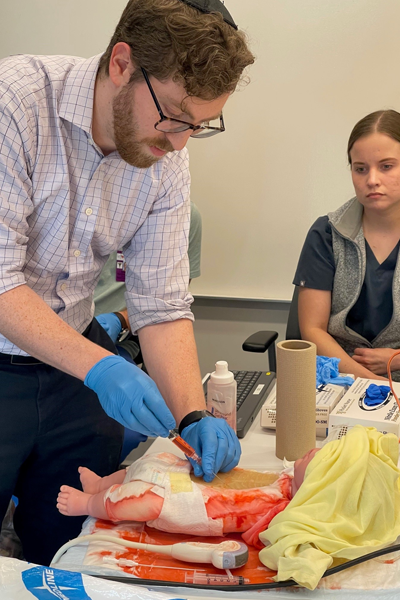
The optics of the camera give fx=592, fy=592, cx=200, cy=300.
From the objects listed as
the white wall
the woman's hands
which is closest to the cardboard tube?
the woman's hands

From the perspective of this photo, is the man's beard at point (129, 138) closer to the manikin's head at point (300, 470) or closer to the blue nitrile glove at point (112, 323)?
the manikin's head at point (300, 470)

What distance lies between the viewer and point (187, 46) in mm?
1095

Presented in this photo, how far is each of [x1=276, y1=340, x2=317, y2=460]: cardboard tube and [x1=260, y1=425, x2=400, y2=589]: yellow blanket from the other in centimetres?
20

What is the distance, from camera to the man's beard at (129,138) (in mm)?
1218

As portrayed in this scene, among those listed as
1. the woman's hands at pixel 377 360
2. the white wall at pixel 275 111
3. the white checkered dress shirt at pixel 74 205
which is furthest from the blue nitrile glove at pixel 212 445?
the white wall at pixel 275 111

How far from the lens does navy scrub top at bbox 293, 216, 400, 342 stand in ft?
7.26

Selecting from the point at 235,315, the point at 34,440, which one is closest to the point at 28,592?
the point at 34,440

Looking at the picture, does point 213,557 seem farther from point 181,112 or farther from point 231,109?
point 231,109

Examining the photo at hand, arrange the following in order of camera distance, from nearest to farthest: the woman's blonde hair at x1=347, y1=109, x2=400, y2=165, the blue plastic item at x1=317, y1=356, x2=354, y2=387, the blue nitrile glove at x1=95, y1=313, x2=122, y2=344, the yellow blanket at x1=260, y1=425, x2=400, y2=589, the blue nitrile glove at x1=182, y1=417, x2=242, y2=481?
the yellow blanket at x1=260, y1=425, x2=400, y2=589, the blue nitrile glove at x1=182, y1=417, x2=242, y2=481, the blue plastic item at x1=317, y1=356, x2=354, y2=387, the woman's blonde hair at x1=347, y1=109, x2=400, y2=165, the blue nitrile glove at x1=95, y1=313, x2=122, y2=344

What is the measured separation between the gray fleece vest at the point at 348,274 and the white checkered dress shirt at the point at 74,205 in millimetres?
914

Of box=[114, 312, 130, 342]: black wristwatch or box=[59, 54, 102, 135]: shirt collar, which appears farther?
box=[114, 312, 130, 342]: black wristwatch

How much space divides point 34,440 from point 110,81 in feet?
2.66

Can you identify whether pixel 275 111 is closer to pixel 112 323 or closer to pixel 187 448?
pixel 112 323

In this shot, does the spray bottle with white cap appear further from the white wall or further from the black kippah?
the white wall
